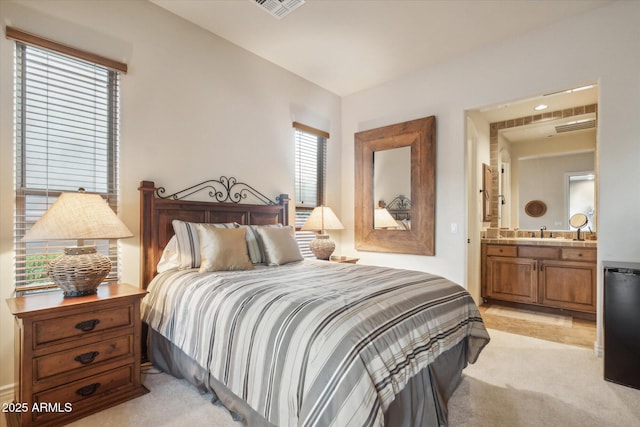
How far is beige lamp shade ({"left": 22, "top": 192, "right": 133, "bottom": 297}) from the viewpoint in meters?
1.83

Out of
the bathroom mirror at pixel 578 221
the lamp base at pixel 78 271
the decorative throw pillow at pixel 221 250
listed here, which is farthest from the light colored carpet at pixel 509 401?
the bathroom mirror at pixel 578 221

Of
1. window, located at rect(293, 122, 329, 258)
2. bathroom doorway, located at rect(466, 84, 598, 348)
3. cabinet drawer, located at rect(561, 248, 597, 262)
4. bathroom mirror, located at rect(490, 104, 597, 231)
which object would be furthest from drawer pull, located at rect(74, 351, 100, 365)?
bathroom mirror, located at rect(490, 104, 597, 231)

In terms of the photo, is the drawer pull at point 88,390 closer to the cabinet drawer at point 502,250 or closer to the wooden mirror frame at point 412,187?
the wooden mirror frame at point 412,187

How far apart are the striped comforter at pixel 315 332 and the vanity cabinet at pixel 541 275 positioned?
243 centimetres

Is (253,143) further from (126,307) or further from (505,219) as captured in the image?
(505,219)

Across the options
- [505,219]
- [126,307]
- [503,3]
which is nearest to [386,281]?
[126,307]

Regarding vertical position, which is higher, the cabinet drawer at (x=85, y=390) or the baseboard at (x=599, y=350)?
the cabinet drawer at (x=85, y=390)

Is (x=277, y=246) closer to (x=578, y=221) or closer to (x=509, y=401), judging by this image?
(x=509, y=401)

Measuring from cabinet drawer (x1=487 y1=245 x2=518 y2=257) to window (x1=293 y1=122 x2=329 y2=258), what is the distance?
2.40 m

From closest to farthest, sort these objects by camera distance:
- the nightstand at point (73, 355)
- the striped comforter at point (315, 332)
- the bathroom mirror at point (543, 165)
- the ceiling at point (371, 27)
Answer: the striped comforter at point (315, 332), the nightstand at point (73, 355), the ceiling at point (371, 27), the bathroom mirror at point (543, 165)

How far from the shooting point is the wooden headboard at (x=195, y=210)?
8.64ft

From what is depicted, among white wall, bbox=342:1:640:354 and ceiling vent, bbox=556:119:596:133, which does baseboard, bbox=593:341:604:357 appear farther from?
ceiling vent, bbox=556:119:596:133

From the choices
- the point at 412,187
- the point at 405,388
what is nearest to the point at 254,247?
the point at 405,388

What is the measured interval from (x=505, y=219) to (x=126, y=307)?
198 inches
